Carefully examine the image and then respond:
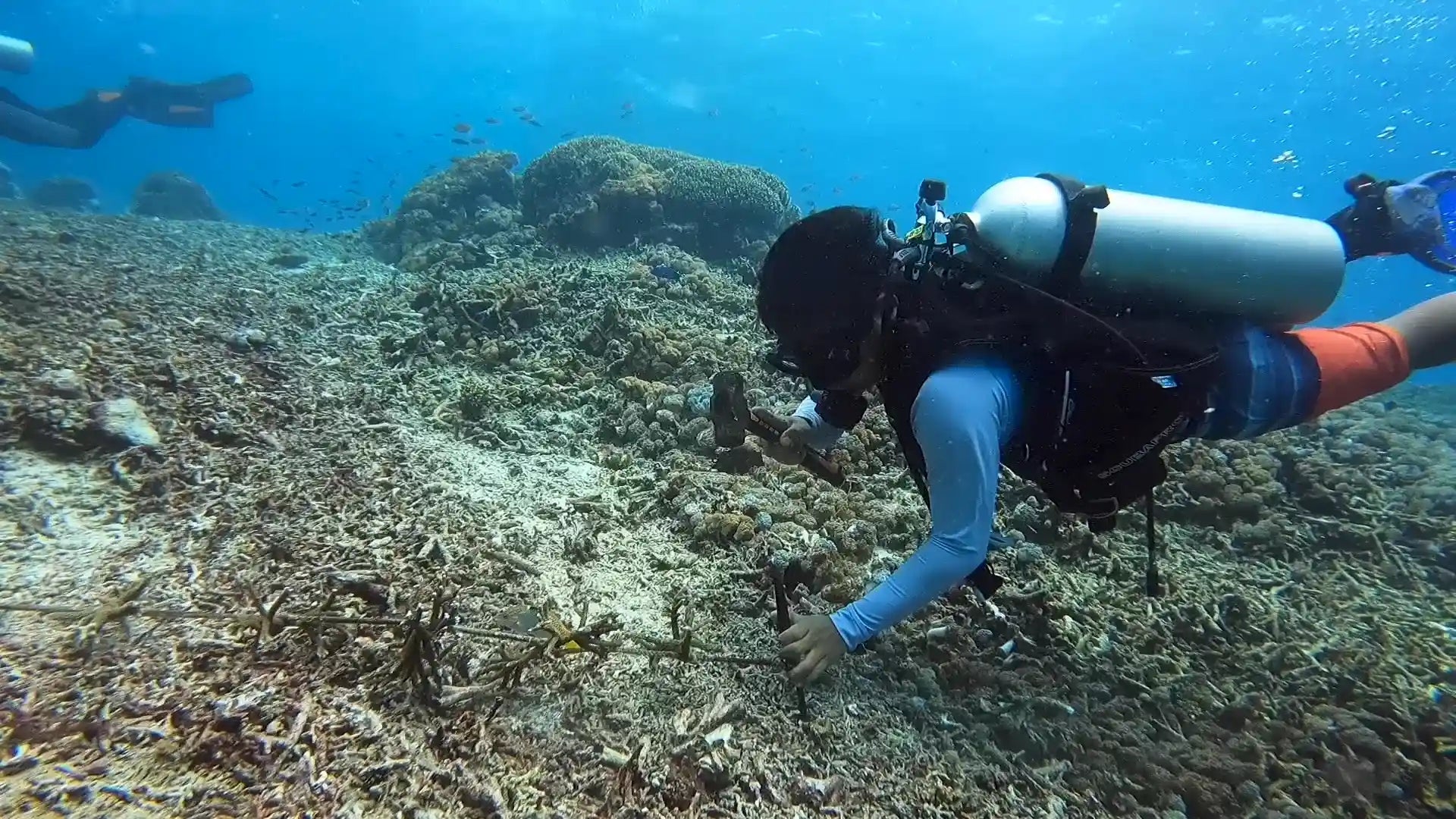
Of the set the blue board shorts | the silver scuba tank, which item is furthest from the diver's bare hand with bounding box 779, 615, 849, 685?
the blue board shorts

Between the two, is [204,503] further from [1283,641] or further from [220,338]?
[1283,641]

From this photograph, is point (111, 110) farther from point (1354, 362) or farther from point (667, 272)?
point (1354, 362)

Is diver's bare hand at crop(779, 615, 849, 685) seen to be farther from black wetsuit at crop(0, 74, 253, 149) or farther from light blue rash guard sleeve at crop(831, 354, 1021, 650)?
black wetsuit at crop(0, 74, 253, 149)

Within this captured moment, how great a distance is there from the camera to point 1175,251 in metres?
2.87

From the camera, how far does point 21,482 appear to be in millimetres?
3359

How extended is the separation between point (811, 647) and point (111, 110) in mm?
26331

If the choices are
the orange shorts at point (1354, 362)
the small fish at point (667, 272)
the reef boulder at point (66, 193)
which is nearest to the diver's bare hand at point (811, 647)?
the orange shorts at point (1354, 362)

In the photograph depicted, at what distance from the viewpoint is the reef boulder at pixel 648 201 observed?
1148 centimetres

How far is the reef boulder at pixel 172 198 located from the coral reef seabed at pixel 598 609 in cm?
1841

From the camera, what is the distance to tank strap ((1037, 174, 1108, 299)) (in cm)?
274

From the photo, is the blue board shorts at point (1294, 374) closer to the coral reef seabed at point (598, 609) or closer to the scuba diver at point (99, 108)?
the coral reef seabed at point (598, 609)

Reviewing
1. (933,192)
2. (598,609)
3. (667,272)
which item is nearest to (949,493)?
(933,192)

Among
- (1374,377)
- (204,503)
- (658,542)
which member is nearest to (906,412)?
(658,542)

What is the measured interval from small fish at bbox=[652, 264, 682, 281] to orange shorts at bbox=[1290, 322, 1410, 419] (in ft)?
24.0
